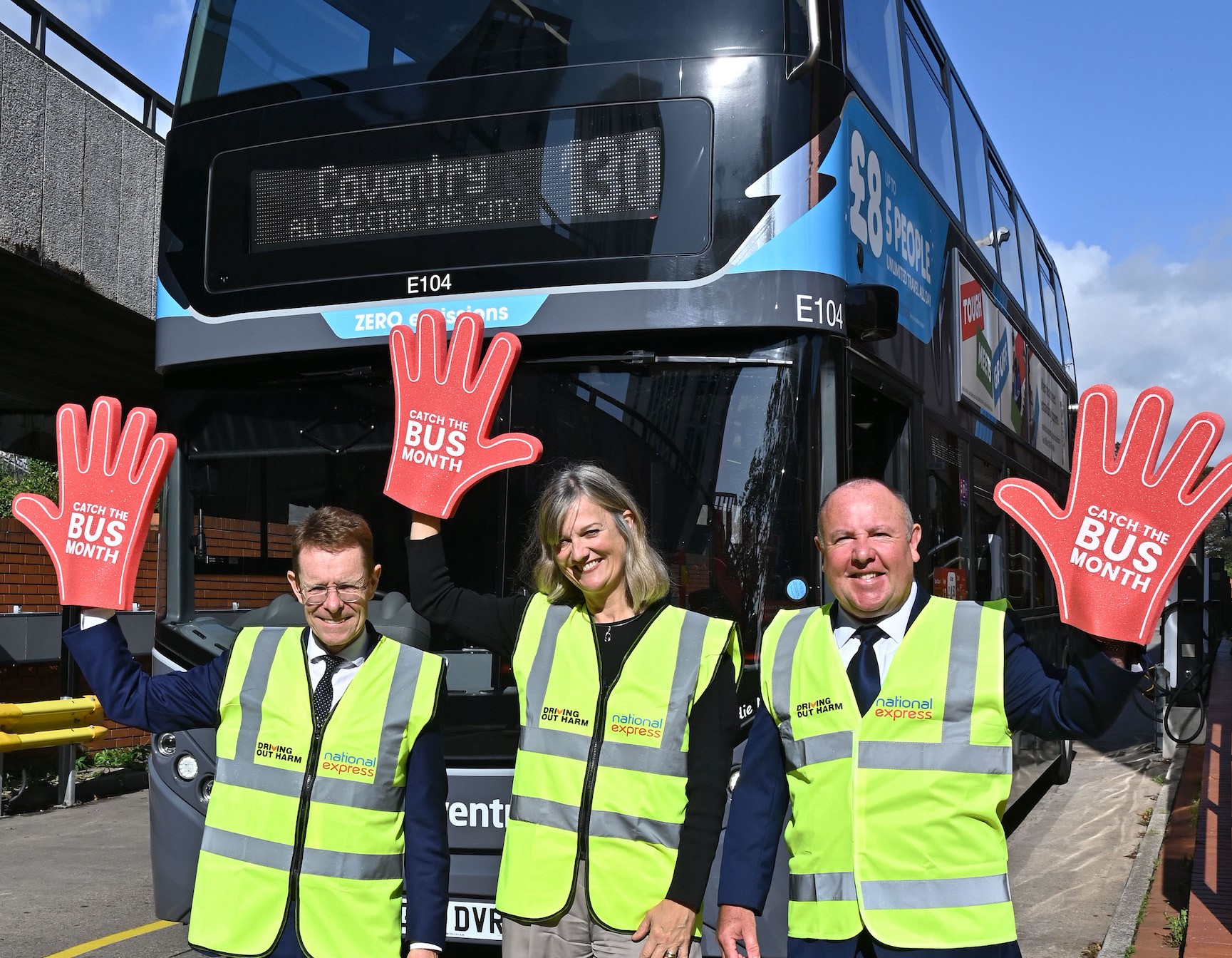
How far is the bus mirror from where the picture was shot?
16.2 feet

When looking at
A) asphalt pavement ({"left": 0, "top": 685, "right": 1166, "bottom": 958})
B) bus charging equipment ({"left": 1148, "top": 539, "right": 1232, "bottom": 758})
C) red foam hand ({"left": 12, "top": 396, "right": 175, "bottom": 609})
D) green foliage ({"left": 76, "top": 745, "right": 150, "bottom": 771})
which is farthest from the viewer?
bus charging equipment ({"left": 1148, "top": 539, "right": 1232, "bottom": 758})

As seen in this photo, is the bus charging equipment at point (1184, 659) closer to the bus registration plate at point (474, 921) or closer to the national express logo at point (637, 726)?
the bus registration plate at point (474, 921)

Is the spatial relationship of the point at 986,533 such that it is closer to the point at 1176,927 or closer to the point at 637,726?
the point at 1176,927

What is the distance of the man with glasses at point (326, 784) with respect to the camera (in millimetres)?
3064

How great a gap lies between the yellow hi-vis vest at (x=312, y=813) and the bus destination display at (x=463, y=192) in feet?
7.42

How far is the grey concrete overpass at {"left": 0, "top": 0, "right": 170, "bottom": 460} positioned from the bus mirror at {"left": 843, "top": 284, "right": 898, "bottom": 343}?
599 cm

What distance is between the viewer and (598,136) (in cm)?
496

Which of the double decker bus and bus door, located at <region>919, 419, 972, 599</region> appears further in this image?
bus door, located at <region>919, 419, 972, 599</region>

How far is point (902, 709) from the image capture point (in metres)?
2.97

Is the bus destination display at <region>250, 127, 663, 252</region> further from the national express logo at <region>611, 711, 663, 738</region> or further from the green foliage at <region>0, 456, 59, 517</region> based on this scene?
the green foliage at <region>0, 456, 59, 517</region>

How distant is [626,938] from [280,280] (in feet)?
10.1

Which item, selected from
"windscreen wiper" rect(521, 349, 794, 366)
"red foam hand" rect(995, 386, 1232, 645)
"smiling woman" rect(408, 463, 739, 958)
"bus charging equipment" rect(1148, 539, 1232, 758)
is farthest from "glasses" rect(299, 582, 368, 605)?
"bus charging equipment" rect(1148, 539, 1232, 758)

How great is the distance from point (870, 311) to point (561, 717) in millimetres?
2292

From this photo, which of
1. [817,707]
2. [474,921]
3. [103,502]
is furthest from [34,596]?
[817,707]
